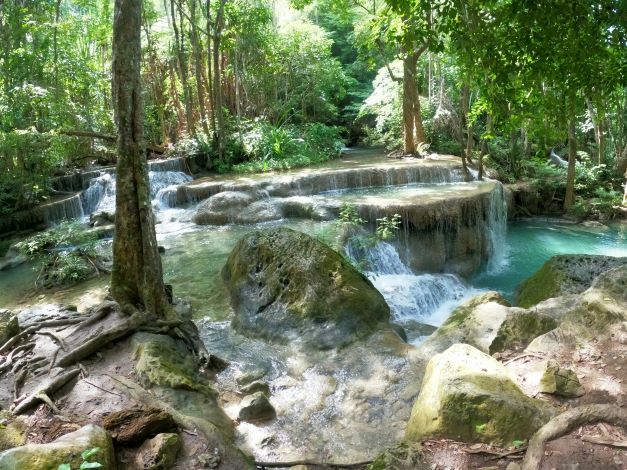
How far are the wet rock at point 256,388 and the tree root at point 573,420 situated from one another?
272cm

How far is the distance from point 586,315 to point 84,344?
14.6 ft

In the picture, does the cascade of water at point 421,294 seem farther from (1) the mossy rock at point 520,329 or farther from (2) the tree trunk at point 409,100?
(2) the tree trunk at point 409,100

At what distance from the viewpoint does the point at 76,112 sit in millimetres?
13711

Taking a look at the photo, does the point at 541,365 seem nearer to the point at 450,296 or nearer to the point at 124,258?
the point at 124,258

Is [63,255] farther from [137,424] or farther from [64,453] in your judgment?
[64,453]

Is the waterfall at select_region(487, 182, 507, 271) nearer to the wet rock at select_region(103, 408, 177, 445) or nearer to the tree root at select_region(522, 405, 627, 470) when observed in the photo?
the tree root at select_region(522, 405, 627, 470)

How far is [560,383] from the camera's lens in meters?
3.38

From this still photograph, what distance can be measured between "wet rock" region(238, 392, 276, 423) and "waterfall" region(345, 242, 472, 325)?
3.43m

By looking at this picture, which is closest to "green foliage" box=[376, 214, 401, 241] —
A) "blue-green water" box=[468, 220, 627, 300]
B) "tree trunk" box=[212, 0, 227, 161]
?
"blue-green water" box=[468, 220, 627, 300]

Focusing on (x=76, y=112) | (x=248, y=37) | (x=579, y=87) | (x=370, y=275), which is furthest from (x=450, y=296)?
(x=248, y=37)

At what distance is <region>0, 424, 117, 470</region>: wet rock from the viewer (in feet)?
8.50

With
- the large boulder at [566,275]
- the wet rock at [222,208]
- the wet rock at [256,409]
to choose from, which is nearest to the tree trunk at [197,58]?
the wet rock at [222,208]

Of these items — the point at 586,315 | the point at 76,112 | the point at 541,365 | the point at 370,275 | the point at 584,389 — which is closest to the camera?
the point at 584,389

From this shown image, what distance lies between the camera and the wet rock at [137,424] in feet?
10.5
